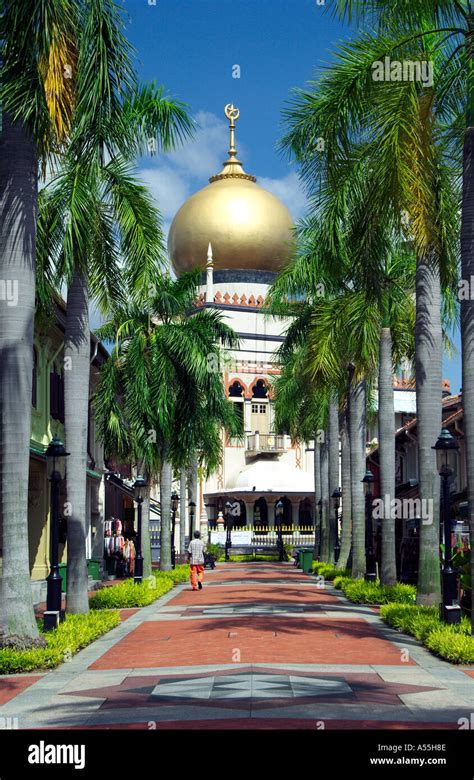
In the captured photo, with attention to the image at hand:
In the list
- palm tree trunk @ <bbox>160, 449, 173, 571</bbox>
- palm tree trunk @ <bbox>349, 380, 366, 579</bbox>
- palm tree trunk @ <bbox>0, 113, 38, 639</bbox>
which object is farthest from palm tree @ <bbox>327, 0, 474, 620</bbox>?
palm tree trunk @ <bbox>160, 449, 173, 571</bbox>

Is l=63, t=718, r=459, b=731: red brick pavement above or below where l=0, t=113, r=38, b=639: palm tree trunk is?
below

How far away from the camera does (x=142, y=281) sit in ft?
69.1

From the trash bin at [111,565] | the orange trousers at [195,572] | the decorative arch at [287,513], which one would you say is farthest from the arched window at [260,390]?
the orange trousers at [195,572]

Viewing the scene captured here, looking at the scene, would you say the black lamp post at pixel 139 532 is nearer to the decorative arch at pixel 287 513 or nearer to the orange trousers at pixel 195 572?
A: the orange trousers at pixel 195 572

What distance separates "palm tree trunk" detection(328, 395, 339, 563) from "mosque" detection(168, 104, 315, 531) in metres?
24.3

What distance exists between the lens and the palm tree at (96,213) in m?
15.4

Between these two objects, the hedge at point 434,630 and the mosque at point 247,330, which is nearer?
the hedge at point 434,630

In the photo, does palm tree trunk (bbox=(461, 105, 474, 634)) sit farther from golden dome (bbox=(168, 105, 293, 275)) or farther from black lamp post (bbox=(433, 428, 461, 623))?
golden dome (bbox=(168, 105, 293, 275))

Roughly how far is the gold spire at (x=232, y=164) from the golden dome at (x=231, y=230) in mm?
2841

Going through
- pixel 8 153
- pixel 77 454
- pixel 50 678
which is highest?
pixel 8 153

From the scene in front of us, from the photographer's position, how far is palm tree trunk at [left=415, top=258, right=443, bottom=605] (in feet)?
62.0
